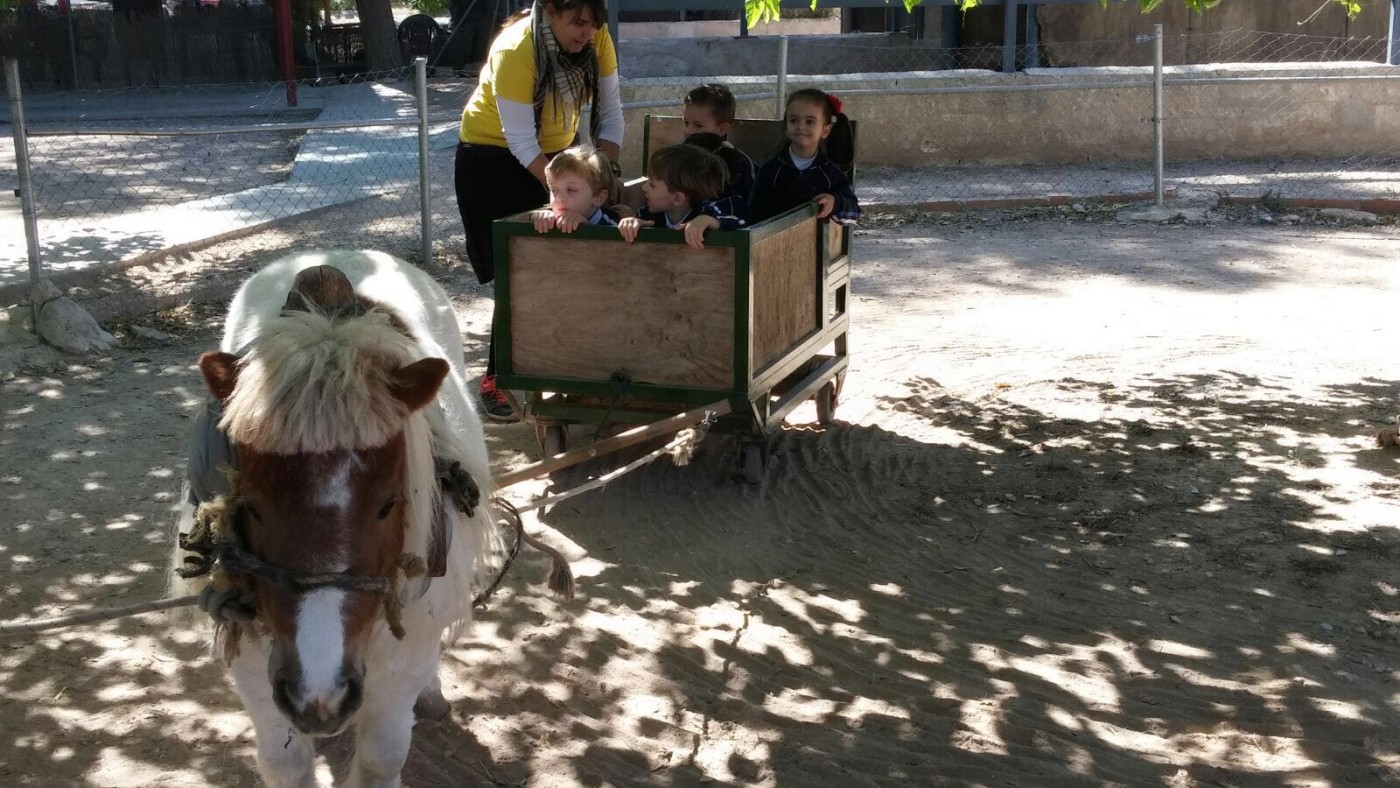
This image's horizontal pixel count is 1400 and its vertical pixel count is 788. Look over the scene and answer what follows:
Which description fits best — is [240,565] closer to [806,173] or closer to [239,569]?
[239,569]

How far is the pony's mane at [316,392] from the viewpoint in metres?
2.31

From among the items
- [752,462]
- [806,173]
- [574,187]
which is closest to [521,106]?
[574,187]

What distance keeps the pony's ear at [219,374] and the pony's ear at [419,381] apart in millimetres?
326

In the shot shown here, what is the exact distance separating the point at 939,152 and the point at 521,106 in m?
9.24

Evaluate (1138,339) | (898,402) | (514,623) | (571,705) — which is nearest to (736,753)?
(571,705)

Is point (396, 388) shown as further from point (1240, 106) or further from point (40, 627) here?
point (1240, 106)

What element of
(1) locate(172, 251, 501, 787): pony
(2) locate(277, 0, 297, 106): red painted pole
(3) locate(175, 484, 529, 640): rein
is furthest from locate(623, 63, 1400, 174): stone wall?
(3) locate(175, 484, 529, 640): rein

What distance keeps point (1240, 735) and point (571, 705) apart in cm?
189

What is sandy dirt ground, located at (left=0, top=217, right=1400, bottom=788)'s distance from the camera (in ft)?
11.5

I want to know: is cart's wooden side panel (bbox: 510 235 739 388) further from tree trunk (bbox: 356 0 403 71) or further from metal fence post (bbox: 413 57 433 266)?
tree trunk (bbox: 356 0 403 71)

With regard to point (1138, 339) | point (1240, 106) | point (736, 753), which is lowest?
point (736, 753)

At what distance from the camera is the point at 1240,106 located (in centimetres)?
1392

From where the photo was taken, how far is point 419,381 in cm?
243

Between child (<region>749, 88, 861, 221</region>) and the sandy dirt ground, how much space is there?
3.71 ft
